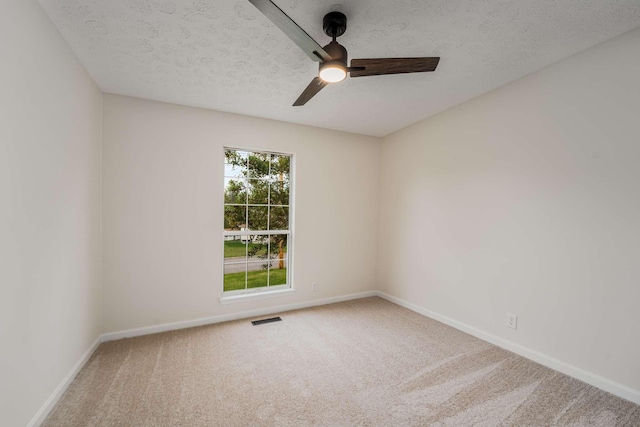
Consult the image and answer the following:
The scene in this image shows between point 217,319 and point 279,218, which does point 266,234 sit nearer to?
point 279,218

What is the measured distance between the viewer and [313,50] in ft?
5.27

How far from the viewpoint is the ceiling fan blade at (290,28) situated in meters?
1.29

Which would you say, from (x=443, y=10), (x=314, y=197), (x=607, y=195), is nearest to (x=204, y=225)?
(x=314, y=197)

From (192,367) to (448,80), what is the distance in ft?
11.3

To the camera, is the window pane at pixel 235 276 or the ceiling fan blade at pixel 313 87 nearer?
the ceiling fan blade at pixel 313 87

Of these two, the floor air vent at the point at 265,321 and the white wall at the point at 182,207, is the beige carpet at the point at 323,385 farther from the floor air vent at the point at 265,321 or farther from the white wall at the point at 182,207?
the white wall at the point at 182,207

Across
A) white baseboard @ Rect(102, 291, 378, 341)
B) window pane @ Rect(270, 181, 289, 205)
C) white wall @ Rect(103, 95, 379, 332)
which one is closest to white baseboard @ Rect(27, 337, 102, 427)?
white baseboard @ Rect(102, 291, 378, 341)

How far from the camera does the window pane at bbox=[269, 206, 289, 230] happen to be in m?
3.75

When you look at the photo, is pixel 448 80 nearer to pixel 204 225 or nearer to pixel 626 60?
pixel 626 60

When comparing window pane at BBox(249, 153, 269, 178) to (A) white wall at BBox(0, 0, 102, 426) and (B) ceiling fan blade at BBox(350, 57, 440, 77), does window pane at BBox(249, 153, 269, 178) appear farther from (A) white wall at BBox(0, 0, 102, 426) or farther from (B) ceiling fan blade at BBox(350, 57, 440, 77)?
(B) ceiling fan blade at BBox(350, 57, 440, 77)

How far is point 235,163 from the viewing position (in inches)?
138

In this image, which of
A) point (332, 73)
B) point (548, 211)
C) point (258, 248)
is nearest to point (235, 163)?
point (258, 248)

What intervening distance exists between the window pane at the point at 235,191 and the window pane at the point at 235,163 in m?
0.09

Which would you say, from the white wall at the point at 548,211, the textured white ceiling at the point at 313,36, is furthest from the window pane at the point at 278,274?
the textured white ceiling at the point at 313,36
